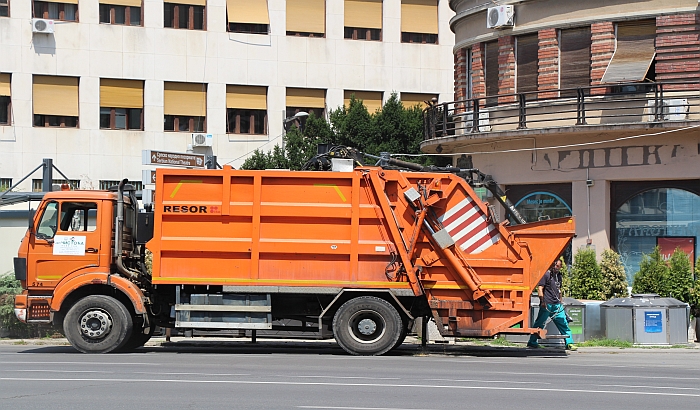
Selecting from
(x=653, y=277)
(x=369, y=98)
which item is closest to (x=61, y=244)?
(x=653, y=277)

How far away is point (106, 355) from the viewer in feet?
53.4

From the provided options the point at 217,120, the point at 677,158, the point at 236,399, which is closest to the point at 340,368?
the point at 236,399

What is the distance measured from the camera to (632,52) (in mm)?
24312

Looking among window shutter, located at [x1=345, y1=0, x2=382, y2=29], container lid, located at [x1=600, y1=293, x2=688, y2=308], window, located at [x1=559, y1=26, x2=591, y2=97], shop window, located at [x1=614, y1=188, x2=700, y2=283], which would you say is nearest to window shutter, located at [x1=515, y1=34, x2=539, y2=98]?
window, located at [x1=559, y1=26, x2=591, y2=97]

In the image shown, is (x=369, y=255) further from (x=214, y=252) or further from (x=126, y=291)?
(x=126, y=291)

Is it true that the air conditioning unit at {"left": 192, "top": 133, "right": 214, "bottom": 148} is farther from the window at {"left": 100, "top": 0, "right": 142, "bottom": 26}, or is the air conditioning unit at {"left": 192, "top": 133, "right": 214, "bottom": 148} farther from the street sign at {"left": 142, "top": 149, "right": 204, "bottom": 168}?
the street sign at {"left": 142, "top": 149, "right": 204, "bottom": 168}

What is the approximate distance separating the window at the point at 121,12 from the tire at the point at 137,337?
88.5 ft

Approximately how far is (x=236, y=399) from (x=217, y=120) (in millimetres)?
34019

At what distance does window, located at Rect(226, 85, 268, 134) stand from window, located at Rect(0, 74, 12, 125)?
8.71 m

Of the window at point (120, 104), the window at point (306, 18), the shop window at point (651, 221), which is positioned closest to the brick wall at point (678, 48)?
the shop window at point (651, 221)

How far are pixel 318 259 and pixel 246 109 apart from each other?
94.6 ft

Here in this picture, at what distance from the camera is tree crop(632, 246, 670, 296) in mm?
21156

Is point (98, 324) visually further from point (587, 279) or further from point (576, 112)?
point (576, 112)

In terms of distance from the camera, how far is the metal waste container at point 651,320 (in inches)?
759
